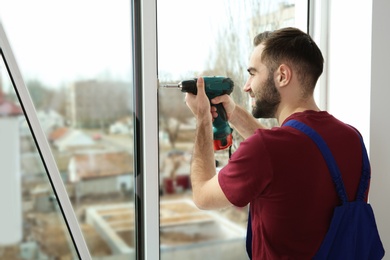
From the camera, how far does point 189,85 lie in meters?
1.41

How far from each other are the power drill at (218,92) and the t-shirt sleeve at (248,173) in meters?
0.31

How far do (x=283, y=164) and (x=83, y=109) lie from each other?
76 cm

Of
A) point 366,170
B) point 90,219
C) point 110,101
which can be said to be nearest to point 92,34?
point 110,101

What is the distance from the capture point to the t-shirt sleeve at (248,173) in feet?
3.79

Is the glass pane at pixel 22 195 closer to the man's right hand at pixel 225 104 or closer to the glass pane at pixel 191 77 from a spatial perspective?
the glass pane at pixel 191 77

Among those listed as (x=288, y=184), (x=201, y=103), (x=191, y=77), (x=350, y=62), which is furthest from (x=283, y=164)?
(x=350, y=62)

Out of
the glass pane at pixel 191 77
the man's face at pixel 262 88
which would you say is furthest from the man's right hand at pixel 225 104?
the glass pane at pixel 191 77

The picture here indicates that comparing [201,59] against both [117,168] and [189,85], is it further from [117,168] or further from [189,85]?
[117,168]

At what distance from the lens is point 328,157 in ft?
3.92

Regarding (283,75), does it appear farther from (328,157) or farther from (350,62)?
(350,62)

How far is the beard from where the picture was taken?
1.32m

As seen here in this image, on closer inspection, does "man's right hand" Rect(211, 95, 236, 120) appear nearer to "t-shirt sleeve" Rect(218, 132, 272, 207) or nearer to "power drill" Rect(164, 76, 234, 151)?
"power drill" Rect(164, 76, 234, 151)

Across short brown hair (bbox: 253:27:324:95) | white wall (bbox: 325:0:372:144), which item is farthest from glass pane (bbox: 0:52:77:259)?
white wall (bbox: 325:0:372:144)

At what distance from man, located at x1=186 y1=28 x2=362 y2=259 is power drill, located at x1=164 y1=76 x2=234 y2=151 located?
116mm
